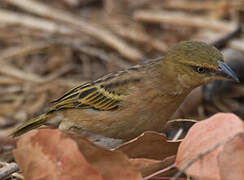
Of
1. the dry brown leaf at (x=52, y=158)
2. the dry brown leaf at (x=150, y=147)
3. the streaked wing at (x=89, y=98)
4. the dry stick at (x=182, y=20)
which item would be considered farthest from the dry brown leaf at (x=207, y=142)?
the dry stick at (x=182, y=20)

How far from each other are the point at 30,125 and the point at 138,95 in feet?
3.23

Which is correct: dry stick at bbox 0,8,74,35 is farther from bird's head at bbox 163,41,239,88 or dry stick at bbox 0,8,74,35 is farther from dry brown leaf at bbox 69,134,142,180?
dry brown leaf at bbox 69,134,142,180

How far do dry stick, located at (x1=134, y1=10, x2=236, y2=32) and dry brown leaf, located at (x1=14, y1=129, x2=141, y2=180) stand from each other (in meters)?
3.72

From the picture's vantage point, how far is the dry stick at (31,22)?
6.05 meters

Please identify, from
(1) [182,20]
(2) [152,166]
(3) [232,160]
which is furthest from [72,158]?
(1) [182,20]

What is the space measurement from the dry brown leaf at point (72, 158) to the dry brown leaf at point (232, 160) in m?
0.43

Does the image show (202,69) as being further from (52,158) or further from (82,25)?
(82,25)

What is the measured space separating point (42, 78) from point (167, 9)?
6.72ft

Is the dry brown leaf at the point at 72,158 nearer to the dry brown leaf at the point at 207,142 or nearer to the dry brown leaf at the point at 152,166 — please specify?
the dry brown leaf at the point at 152,166

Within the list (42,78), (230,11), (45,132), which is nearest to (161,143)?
(45,132)

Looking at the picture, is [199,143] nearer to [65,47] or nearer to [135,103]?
[135,103]

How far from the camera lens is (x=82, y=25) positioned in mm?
6164

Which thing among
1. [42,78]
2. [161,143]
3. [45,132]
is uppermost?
[45,132]

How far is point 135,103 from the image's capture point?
12.2 ft
